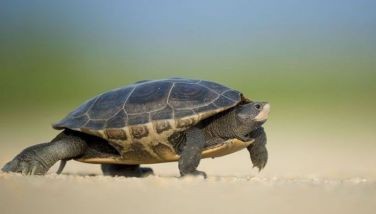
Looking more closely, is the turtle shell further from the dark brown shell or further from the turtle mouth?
the turtle mouth

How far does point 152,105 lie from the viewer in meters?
8.06

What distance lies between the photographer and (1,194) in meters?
5.32

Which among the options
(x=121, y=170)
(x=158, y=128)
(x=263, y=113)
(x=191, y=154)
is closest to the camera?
(x=191, y=154)

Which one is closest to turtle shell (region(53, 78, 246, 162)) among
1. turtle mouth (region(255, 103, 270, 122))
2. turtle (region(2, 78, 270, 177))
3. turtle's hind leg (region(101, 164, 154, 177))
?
turtle (region(2, 78, 270, 177))

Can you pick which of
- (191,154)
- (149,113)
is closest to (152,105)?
(149,113)

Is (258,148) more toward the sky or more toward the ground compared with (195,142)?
more toward the ground

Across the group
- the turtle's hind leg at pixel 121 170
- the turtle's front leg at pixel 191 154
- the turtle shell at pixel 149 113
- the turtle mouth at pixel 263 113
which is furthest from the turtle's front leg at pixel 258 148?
the turtle's hind leg at pixel 121 170

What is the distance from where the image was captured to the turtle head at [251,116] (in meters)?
8.29

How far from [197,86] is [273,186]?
122 inches

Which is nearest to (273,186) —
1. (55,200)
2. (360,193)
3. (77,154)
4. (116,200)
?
(360,193)

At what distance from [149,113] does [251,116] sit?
1554mm

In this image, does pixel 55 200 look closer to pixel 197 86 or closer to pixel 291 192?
pixel 291 192

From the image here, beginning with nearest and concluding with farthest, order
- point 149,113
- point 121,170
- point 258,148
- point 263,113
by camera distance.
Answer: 1. point 149,113
2. point 263,113
3. point 258,148
4. point 121,170

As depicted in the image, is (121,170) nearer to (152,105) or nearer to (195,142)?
(152,105)
